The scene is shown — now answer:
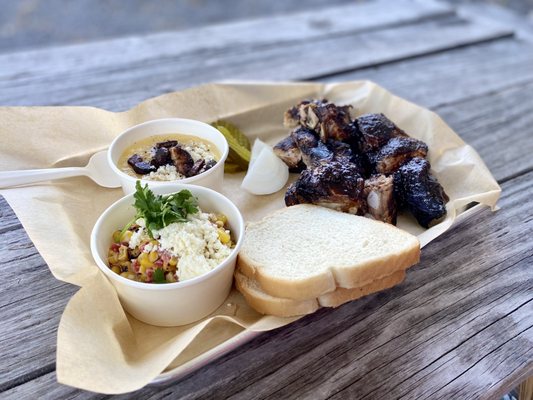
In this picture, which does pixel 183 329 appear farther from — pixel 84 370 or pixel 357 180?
pixel 357 180

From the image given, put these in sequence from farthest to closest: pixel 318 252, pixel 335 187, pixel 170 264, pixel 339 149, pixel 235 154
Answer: pixel 235 154 → pixel 339 149 → pixel 335 187 → pixel 318 252 → pixel 170 264

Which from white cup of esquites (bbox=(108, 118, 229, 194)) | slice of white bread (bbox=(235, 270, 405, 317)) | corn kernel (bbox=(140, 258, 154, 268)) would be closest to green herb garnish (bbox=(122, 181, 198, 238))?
corn kernel (bbox=(140, 258, 154, 268))

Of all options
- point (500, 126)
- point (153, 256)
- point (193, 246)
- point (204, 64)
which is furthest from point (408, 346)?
point (204, 64)

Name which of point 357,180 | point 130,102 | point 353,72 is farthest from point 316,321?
point 353,72

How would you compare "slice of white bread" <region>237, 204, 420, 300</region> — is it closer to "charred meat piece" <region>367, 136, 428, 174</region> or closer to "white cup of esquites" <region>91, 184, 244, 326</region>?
"white cup of esquites" <region>91, 184, 244, 326</region>

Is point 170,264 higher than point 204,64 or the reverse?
higher

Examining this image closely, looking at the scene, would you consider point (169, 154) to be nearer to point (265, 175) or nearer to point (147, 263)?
point (265, 175)

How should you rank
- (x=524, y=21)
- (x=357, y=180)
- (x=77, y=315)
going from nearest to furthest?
1. (x=77, y=315)
2. (x=357, y=180)
3. (x=524, y=21)
